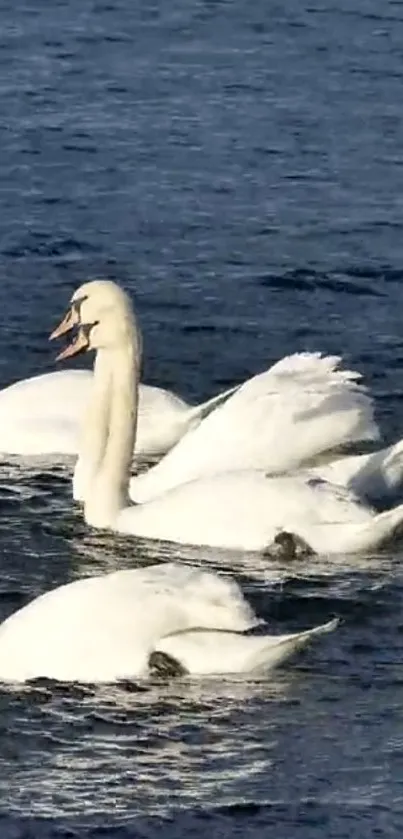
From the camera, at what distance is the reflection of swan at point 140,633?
38.1ft

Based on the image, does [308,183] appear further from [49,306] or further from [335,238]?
[49,306]

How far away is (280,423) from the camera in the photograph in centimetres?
1453

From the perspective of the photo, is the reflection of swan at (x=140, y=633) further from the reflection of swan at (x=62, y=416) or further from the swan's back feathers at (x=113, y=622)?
the reflection of swan at (x=62, y=416)

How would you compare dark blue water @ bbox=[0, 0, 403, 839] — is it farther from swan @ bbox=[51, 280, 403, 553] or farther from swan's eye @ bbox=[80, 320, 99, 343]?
swan's eye @ bbox=[80, 320, 99, 343]

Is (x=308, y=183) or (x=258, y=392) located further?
(x=308, y=183)

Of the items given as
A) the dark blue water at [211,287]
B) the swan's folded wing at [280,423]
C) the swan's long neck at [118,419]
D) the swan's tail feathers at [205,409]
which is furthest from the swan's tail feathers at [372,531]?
the swan's tail feathers at [205,409]

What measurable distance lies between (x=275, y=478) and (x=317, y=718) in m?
2.62

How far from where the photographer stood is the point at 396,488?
47.9ft

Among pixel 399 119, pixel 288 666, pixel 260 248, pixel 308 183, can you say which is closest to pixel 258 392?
pixel 288 666

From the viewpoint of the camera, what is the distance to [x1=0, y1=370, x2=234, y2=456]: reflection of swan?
1552cm

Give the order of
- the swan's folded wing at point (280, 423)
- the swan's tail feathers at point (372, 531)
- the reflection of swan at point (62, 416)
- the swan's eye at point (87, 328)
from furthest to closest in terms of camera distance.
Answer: the reflection of swan at point (62, 416) → the swan's eye at point (87, 328) → the swan's folded wing at point (280, 423) → the swan's tail feathers at point (372, 531)

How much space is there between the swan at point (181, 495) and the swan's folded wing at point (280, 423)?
1.9 inches

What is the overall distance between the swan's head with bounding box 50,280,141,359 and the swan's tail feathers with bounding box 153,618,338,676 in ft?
11.1

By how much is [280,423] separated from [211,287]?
376cm
